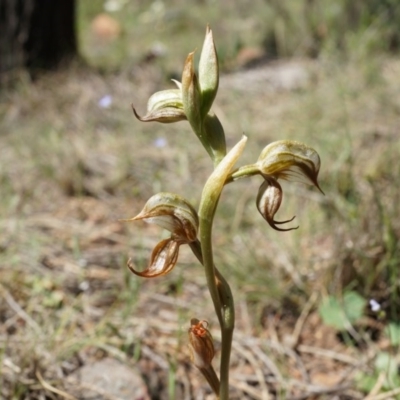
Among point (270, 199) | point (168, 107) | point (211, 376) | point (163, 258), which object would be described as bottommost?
point (211, 376)

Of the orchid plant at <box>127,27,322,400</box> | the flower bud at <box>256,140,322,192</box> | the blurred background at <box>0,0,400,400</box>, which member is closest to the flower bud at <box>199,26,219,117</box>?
the orchid plant at <box>127,27,322,400</box>

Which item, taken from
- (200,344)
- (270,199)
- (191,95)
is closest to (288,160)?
(270,199)

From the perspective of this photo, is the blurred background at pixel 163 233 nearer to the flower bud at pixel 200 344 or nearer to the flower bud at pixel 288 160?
the flower bud at pixel 200 344

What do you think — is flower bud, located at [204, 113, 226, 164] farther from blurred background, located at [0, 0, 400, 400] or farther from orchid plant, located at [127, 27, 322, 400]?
blurred background, located at [0, 0, 400, 400]

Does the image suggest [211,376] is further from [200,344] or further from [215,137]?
[215,137]

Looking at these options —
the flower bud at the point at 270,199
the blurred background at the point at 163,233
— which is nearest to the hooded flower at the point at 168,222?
the flower bud at the point at 270,199

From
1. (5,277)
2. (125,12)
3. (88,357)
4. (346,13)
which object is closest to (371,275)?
(88,357)

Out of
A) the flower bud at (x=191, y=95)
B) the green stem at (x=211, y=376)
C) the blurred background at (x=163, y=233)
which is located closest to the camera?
the flower bud at (x=191, y=95)
